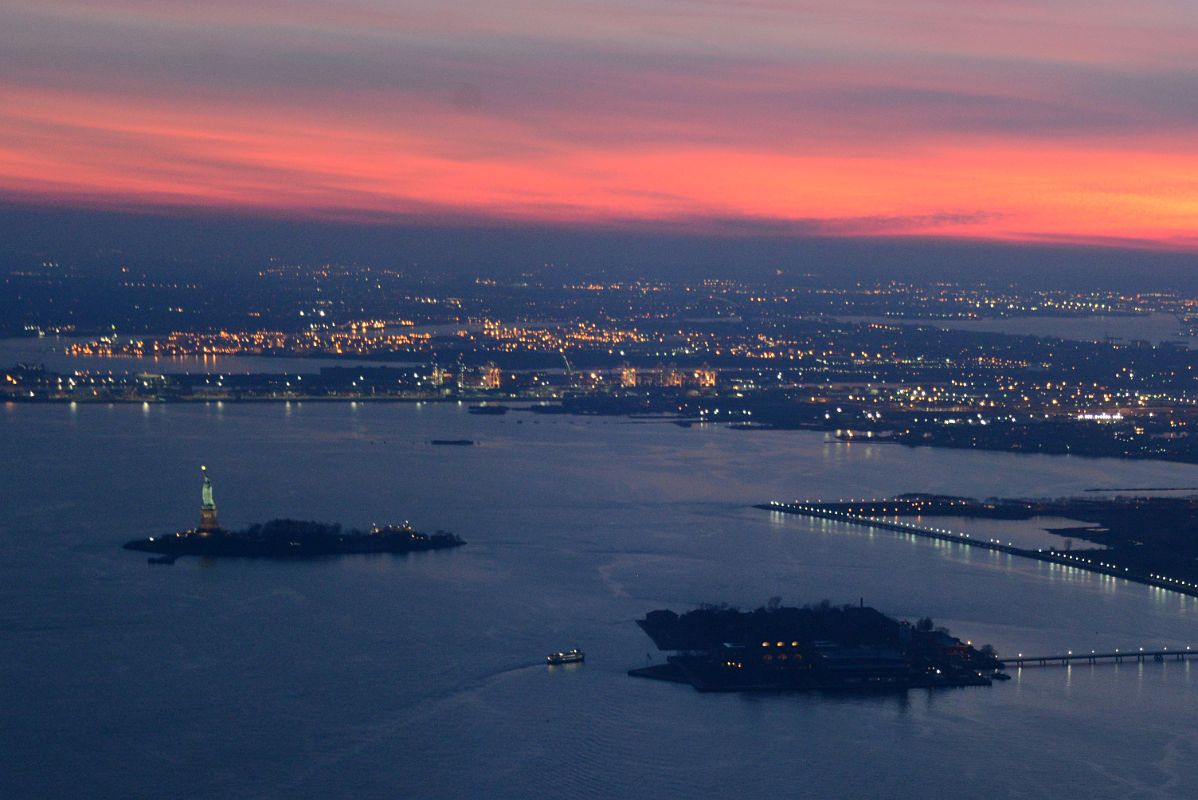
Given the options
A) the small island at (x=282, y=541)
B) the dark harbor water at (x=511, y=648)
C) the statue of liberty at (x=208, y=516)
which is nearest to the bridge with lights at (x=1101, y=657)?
the dark harbor water at (x=511, y=648)

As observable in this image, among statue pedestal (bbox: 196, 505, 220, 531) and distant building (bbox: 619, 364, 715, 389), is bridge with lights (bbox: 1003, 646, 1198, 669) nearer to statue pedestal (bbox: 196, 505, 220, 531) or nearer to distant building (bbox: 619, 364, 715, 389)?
statue pedestal (bbox: 196, 505, 220, 531)

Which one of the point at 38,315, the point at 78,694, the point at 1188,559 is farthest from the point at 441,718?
the point at 38,315

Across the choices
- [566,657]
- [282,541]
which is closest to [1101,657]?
[566,657]

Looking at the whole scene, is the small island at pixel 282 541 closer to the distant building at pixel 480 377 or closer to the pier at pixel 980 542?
the pier at pixel 980 542

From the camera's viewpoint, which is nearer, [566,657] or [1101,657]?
[566,657]

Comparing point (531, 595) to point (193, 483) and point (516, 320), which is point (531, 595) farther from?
point (516, 320)

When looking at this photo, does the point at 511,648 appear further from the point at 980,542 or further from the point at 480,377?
the point at 480,377
